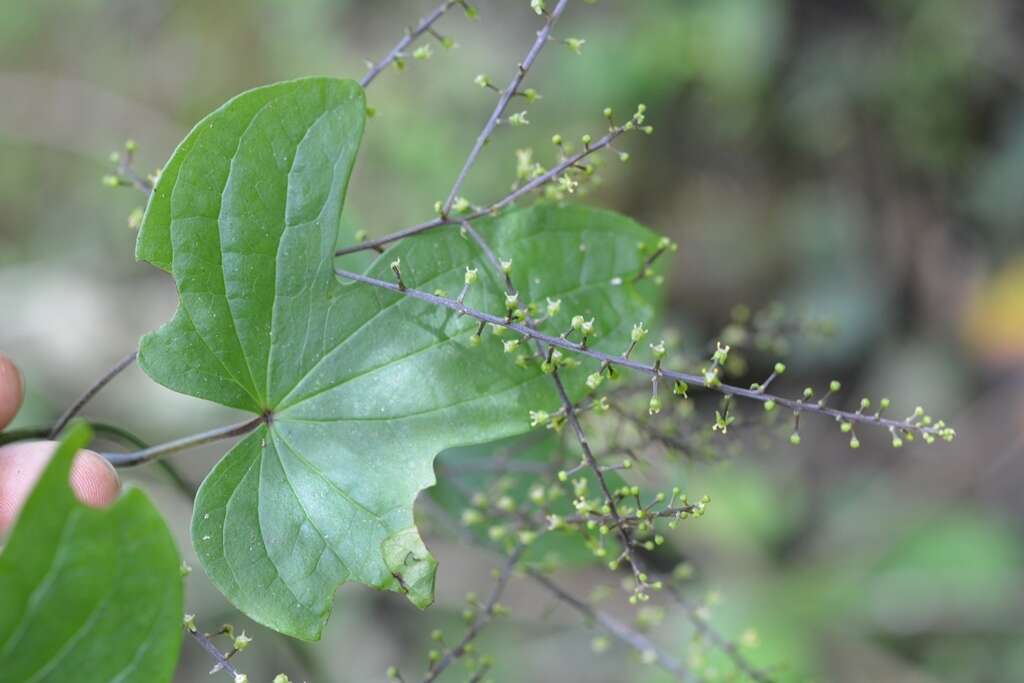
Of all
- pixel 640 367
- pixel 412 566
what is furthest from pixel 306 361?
pixel 640 367

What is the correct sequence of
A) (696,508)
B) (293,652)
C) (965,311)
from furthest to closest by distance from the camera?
(965,311) < (293,652) < (696,508)

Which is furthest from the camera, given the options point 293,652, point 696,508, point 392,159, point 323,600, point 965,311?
point 392,159

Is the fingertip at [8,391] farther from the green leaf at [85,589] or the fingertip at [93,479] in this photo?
the green leaf at [85,589]

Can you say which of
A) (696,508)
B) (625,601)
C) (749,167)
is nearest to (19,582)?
A: (696,508)

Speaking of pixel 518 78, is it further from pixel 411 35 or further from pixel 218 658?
pixel 218 658

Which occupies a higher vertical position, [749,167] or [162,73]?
[162,73]

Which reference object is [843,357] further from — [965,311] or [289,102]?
[289,102]
